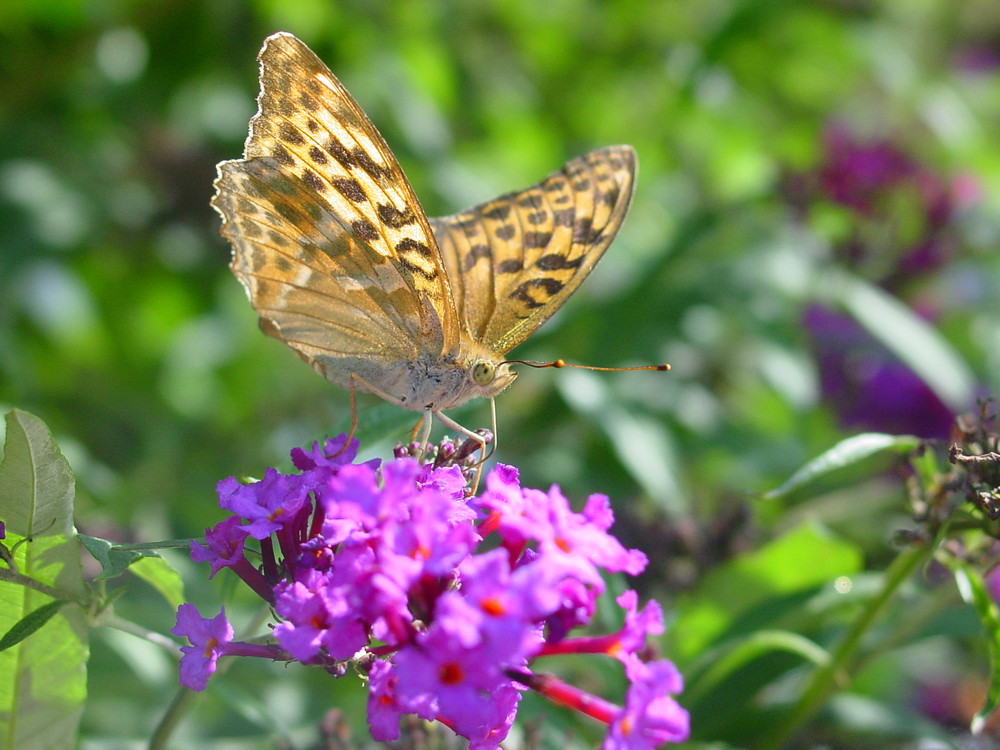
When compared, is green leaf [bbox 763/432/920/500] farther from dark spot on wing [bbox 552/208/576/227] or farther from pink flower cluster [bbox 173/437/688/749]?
dark spot on wing [bbox 552/208/576/227]

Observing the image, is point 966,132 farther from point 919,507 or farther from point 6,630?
point 6,630

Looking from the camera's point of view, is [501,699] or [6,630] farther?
[6,630]

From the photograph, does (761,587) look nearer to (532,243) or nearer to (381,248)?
(532,243)

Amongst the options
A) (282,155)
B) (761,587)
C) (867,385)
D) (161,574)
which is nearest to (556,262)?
(282,155)

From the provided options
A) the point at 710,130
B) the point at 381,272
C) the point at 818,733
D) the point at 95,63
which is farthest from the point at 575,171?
the point at 95,63

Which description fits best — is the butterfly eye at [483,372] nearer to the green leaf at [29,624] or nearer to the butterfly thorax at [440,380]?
the butterfly thorax at [440,380]

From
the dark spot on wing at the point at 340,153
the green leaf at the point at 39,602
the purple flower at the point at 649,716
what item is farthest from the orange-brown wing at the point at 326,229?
the purple flower at the point at 649,716
